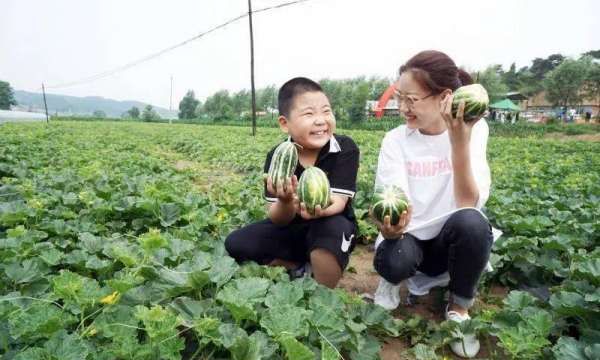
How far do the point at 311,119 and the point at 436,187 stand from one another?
3.42ft

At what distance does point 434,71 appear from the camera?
2.83 metres

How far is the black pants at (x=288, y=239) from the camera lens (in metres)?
3.08

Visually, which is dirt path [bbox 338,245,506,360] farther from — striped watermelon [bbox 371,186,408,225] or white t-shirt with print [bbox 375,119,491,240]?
striped watermelon [bbox 371,186,408,225]

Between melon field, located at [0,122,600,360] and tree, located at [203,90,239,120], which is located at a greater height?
tree, located at [203,90,239,120]

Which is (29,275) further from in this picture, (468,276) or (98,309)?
(468,276)

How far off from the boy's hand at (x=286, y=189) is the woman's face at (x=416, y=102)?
3.03 feet

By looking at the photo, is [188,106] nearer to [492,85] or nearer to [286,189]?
[492,85]

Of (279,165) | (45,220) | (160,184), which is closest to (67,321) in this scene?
(279,165)

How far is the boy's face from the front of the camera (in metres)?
2.96

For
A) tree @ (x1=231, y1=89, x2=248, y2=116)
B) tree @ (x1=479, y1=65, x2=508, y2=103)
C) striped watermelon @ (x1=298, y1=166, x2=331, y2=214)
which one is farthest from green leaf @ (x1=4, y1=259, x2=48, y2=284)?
tree @ (x1=231, y1=89, x2=248, y2=116)

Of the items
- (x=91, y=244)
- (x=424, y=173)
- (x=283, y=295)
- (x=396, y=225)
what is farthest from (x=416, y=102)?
(x=91, y=244)

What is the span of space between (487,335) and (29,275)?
112 inches

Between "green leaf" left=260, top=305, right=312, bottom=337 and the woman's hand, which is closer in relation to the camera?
"green leaf" left=260, top=305, right=312, bottom=337

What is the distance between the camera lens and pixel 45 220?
3.92 m
